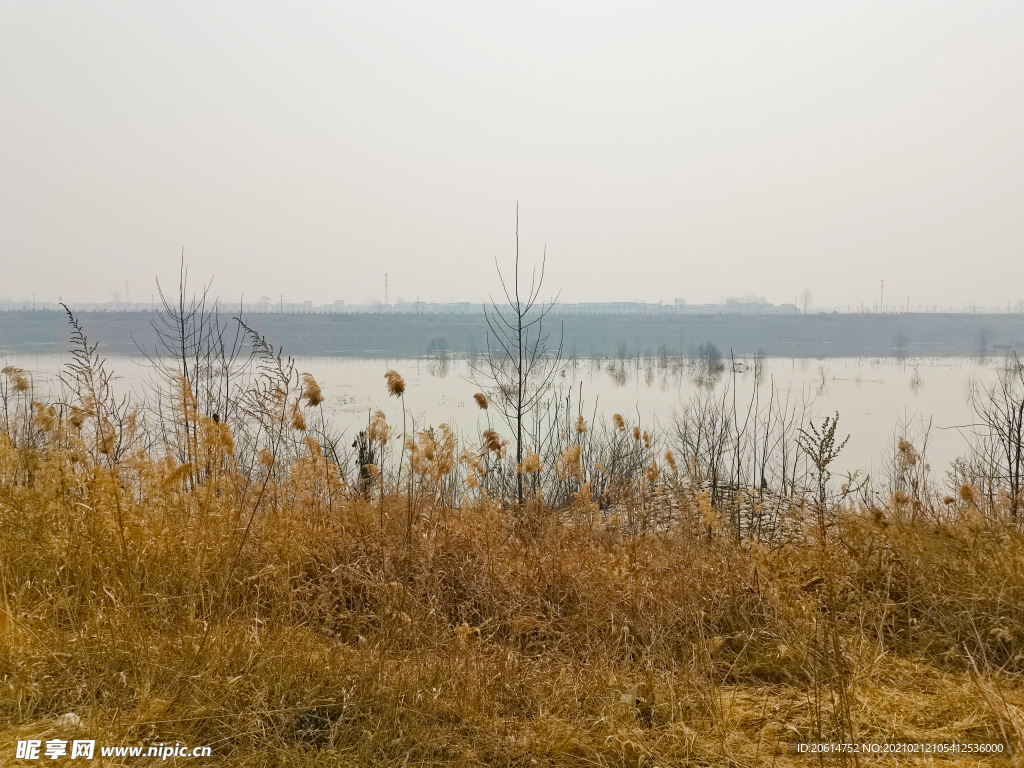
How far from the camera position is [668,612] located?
3887 millimetres

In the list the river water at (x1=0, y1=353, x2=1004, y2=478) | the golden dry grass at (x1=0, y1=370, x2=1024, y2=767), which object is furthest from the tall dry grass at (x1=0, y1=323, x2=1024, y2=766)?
the river water at (x1=0, y1=353, x2=1004, y2=478)

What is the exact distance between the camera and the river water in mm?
18344

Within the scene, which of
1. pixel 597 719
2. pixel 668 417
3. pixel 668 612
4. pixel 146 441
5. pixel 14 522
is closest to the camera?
pixel 597 719

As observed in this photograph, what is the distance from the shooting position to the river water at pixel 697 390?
60.2 feet

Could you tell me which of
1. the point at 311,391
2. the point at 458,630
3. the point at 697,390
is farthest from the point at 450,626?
the point at 697,390

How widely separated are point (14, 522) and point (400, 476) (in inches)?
117

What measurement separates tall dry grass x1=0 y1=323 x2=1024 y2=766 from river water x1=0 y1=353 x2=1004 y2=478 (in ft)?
24.4

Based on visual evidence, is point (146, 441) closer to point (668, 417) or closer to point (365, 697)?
point (365, 697)

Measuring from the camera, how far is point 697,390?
23.5m

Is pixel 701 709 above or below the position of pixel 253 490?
below

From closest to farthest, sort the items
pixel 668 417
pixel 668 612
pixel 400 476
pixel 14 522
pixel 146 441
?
pixel 668 612 < pixel 14 522 < pixel 400 476 < pixel 146 441 < pixel 668 417

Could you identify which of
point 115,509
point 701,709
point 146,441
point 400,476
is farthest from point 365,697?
point 146,441

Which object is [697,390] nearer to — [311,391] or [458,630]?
[311,391]

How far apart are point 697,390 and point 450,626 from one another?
20.8 metres
